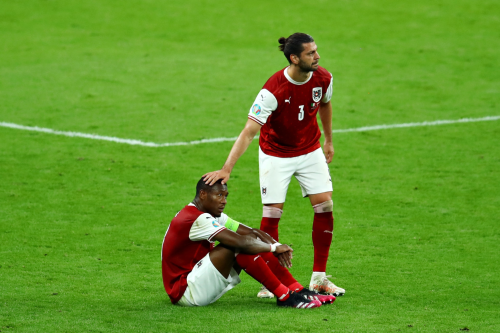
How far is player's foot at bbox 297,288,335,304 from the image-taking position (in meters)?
6.38

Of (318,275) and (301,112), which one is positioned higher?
(301,112)

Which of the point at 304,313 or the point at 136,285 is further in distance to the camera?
the point at 136,285

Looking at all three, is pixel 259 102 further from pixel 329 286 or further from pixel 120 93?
pixel 120 93

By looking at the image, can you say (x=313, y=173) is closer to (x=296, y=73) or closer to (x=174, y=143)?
(x=296, y=73)

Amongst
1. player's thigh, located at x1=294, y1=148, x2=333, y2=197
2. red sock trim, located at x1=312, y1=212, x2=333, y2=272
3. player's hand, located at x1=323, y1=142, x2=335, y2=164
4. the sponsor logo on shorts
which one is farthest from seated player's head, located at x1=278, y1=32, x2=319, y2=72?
red sock trim, located at x1=312, y1=212, x2=333, y2=272

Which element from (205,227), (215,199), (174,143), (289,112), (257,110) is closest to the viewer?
(205,227)

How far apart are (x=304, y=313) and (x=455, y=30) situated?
16.2 m

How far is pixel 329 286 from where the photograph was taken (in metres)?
6.93

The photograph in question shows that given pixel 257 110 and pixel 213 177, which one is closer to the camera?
pixel 213 177

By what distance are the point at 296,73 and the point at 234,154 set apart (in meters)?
1.01

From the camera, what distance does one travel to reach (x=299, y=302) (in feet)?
20.6

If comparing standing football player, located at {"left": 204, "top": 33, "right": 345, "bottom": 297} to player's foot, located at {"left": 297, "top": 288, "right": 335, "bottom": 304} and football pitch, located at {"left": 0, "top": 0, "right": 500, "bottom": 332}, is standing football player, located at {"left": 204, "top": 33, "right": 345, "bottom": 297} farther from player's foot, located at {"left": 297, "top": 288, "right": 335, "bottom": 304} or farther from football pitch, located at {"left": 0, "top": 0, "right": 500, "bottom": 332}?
football pitch, located at {"left": 0, "top": 0, "right": 500, "bottom": 332}

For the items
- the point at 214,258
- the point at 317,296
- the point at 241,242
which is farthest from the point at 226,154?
the point at 241,242

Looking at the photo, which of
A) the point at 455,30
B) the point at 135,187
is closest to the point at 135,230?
the point at 135,187
